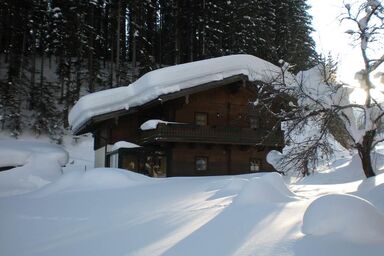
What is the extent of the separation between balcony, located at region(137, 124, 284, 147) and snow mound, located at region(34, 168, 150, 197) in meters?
6.73

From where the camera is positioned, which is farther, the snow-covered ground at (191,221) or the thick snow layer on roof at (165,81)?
the thick snow layer on roof at (165,81)

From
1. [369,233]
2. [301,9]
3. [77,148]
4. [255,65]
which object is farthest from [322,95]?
[301,9]

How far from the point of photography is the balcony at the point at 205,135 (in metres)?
22.9

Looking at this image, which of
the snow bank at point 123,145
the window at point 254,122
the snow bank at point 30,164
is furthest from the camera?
the window at point 254,122

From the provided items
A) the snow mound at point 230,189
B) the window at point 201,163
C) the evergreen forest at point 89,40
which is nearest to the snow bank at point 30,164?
the window at point 201,163

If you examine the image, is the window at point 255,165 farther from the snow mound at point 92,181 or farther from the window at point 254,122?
the snow mound at point 92,181

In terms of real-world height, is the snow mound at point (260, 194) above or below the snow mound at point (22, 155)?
below

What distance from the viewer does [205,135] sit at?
2395 cm

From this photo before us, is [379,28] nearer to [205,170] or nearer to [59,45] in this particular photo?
[205,170]

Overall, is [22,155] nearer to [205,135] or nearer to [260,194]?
[205,135]

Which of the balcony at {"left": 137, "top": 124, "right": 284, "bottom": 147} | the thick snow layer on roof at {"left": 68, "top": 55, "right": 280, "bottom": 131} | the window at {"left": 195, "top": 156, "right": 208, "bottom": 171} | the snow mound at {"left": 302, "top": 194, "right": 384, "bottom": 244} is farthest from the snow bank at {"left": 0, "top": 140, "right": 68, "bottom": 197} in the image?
the snow mound at {"left": 302, "top": 194, "right": 384, "bottom": 244}

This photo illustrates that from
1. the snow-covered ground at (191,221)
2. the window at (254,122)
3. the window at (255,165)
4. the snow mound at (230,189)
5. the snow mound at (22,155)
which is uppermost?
the window at (254,122)

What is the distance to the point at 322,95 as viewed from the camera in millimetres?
14422

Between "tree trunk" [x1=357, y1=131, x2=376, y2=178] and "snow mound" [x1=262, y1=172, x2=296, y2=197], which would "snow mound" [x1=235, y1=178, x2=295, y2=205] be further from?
"tree trunk" [x1=357, y1=131, x2=376, y2=178]
